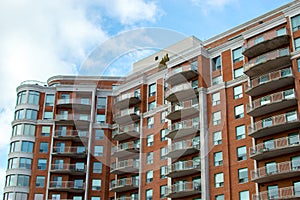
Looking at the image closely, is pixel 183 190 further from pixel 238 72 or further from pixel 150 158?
pixel 238 72

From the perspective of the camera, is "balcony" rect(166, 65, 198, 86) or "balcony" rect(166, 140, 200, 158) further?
"balcony" rect(166, 65, 198, 86)

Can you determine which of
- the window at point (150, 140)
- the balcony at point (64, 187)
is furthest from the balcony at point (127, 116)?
the balcony at point (64, 187)

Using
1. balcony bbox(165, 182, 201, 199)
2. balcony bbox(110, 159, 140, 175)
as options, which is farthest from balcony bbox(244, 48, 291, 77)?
balcony bbox(110, 159, 140, 175)

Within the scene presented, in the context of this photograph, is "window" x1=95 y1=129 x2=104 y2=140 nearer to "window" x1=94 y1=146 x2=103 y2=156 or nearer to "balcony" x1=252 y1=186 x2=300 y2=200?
"window" x1=94 y1=146 x2=103 y2=156

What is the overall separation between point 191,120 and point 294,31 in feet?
47.0

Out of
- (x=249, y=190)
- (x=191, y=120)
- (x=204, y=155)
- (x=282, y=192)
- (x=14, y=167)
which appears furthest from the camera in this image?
(x=14, y=167)

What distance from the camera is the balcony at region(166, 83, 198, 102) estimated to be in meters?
49.5

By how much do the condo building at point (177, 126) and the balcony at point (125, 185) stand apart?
5.2 inches

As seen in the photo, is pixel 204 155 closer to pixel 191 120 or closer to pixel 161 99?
pixel 191 120

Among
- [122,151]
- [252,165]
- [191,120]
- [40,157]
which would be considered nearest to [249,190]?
[252,165]

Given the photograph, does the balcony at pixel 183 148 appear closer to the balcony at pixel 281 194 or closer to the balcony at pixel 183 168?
the balcony at pixel 183 168

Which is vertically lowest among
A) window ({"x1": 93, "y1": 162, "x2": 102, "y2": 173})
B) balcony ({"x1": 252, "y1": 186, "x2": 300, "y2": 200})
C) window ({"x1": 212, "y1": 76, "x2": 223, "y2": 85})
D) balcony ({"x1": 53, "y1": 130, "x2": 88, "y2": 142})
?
balcony ({"x1": 252, "y1": 186, "x2": 300, "y2": 200})

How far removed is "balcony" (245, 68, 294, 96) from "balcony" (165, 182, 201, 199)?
11.0 m

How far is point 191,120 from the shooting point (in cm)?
4844
